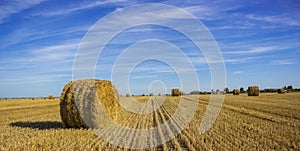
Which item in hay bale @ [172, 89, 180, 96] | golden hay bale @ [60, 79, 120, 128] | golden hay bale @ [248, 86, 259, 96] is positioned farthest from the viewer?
hay bale @ [172, 89, 180, 96]

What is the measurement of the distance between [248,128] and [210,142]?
3133 millimetres

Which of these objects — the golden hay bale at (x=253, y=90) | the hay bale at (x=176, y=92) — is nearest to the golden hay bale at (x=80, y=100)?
the golden hay bale at (x=253, y=90)

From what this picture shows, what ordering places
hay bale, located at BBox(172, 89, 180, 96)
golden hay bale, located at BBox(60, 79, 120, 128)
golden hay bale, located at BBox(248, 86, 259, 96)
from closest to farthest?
golden hay bale, located at BBox(60, 79, 120, 128)
golden hay bale, located at BBox(248, 86, 259, 96)
hay bale, located at BBox(172, 89, 180, 96)

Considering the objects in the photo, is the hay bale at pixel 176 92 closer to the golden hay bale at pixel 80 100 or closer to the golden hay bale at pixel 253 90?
the golden hay bale at pixel 253 90

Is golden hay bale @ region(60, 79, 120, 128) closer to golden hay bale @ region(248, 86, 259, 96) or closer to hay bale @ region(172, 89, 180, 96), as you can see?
golden hay bale @ region(248, 86, 259, 96)

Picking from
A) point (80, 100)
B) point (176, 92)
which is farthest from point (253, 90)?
point (80, 100)

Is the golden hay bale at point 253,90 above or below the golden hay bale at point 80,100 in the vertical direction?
above

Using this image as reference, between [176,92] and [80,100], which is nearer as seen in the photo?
[80,100]

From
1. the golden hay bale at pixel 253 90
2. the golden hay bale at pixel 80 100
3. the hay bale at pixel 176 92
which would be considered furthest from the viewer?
the hay bale at pixel 176 92

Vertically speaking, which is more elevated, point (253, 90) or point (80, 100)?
point (253, 90)

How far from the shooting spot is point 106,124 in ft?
39.5

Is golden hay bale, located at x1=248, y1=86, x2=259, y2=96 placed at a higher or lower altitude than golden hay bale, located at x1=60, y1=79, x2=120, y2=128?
higher

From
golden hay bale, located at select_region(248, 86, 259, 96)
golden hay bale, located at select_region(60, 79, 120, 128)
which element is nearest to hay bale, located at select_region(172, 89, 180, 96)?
golden hay bale, located at select_region(248, 86, 259, 96)

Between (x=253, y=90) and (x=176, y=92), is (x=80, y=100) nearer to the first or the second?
(x=253, y=90)
